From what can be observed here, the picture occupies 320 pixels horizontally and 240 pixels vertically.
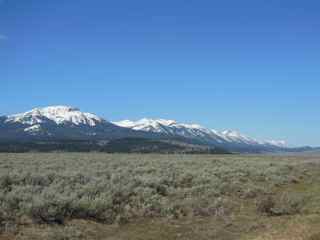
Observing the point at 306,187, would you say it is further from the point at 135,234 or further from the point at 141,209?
the point at 135,234

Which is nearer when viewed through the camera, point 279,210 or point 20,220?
point 20,220

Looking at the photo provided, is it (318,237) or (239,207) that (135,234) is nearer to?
(318,237)

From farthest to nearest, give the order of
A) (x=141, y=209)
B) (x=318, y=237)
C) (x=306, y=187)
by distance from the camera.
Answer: (x=306, y=187) → (x=141, y=209) → (x=318, y=237)

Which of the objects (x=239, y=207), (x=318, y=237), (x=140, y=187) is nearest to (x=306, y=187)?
(x=239, y=207)

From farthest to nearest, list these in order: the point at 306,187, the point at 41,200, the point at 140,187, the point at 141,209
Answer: the point at 306,187
the point at 140,187
the point at 141,209
the point at 41,200

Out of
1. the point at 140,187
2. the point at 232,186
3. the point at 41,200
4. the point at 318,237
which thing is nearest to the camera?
the point at 318,237

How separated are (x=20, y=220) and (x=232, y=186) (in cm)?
1269

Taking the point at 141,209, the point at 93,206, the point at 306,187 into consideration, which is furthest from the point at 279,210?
the point at 306,187

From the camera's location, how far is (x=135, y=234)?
14.3 metres

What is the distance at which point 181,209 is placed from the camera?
1748 centimetres

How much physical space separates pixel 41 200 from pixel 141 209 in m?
3.45

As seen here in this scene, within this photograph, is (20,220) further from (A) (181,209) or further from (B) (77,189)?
(A) (181,209)

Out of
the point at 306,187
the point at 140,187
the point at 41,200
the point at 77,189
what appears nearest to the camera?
the point at 41,200

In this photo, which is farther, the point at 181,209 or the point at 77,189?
the point at 77,189
